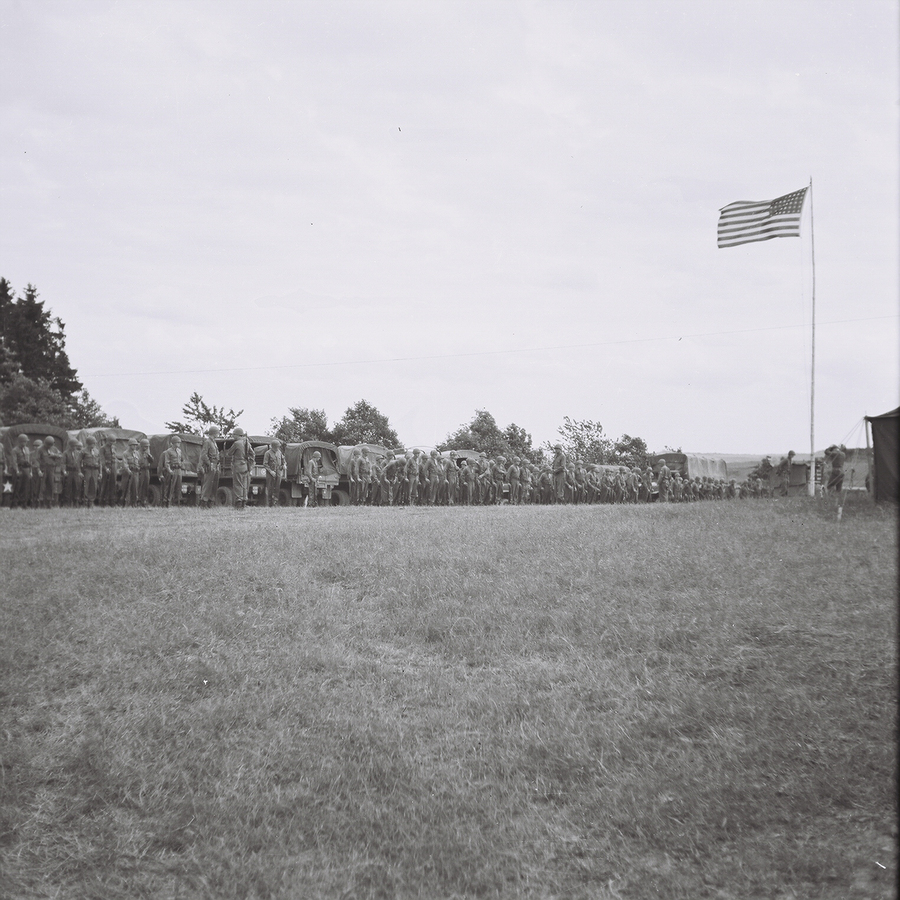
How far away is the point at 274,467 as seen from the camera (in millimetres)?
23484

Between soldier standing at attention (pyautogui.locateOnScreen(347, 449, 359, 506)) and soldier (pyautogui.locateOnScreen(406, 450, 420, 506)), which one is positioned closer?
soldier standing at attention (pyautogui.locateOnScreen(347, 449, 359, 506))

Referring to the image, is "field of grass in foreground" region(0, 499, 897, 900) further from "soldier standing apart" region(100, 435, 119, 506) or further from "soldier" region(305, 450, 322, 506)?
"soldier" region(305, 450, 322, 506)

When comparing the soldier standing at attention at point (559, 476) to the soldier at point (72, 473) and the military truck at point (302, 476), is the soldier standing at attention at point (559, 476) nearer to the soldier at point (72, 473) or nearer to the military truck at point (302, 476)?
the military truck at point (302, 476)

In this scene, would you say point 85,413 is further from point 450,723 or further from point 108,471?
point 450,723

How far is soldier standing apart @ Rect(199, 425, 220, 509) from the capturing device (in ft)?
70.9

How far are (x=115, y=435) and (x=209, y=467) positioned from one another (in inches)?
165

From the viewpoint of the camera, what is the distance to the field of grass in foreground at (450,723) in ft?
18.4

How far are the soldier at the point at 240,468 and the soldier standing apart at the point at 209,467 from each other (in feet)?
1.49

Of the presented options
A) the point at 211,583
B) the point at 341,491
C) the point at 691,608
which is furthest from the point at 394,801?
the point at 341,491

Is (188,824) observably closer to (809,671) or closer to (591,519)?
(809,671)

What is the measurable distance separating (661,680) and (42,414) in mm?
33824

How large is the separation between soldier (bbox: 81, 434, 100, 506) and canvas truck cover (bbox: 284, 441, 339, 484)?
17.6 ft

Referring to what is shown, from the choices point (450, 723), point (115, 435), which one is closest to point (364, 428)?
point (115, 435)

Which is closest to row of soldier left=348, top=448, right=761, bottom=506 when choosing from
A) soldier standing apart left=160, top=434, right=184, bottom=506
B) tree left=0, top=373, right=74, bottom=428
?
soldier standing apart left=160, top=434, right=184, bottom=506
